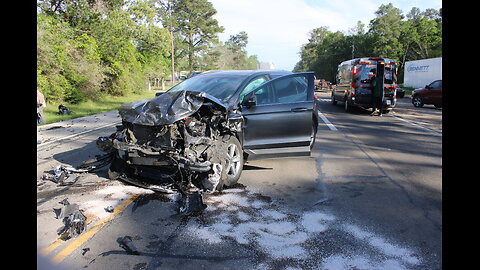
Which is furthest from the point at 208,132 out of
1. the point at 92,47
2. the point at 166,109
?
the point at 92,47

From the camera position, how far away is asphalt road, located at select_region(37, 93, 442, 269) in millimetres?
→ 3051

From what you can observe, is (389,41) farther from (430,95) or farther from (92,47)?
(92,47)

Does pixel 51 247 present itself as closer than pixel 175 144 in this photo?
Yes

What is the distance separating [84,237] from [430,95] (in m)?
19.5

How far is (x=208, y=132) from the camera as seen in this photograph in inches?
189

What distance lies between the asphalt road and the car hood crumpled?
3.41 ft

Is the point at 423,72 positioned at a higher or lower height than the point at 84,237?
higher

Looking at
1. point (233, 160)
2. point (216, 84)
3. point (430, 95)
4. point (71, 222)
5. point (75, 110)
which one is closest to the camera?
point (71, 222)

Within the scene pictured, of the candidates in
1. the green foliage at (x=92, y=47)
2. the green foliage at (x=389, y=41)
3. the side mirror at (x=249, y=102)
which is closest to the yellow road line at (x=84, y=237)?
the side mirror at (x=249, y=102)

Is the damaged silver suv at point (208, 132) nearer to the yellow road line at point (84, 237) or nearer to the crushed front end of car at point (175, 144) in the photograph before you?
the crushed front end of car at point (175, 144)

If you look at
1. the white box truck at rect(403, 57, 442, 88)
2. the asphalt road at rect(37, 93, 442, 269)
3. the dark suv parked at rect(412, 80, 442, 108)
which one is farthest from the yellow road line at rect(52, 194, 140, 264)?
the white box truck at rect(403, 57, 442, 88)

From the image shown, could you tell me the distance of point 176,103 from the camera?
456 cm
